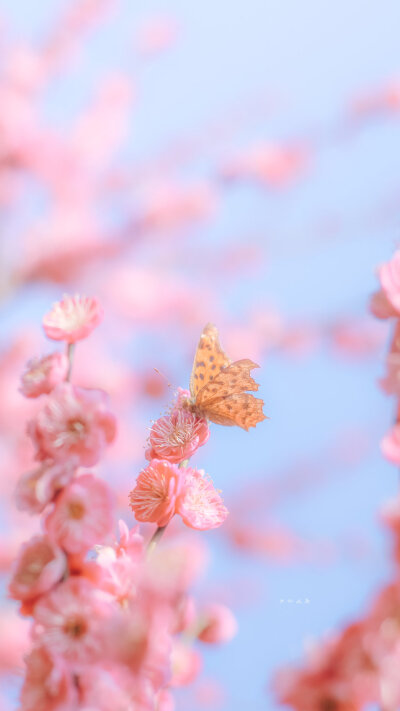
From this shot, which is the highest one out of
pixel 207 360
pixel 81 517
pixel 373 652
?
pixel 207 360

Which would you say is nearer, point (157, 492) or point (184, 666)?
point (157, 492)

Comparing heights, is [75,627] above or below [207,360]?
below

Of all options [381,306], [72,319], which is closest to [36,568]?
[72,319]

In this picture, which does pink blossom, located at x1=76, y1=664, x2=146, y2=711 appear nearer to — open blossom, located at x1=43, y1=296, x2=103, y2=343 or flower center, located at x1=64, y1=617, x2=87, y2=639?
flower center, located at x1=64, y1=617, x2=87, y2=639

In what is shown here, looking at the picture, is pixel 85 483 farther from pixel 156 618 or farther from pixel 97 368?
pixel 97 368

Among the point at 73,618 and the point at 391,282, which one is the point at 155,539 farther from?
the point at 391,282

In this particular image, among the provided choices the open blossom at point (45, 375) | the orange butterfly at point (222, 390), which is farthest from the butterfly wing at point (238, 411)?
the open blossom at point (45, 375)
